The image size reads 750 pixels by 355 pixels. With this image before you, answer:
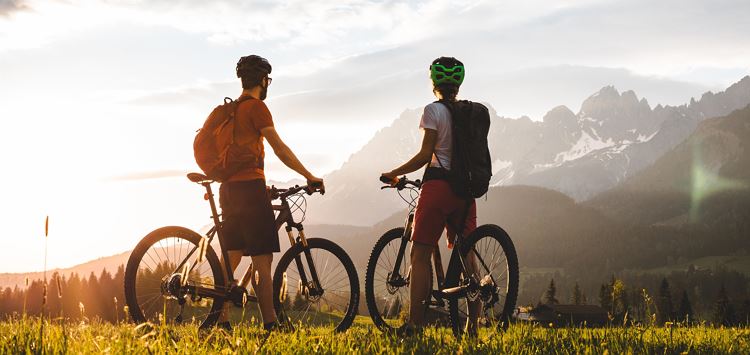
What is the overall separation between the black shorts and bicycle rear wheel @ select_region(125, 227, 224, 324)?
47 centimetres

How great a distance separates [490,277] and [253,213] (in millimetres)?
2611

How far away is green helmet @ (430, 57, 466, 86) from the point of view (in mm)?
7629

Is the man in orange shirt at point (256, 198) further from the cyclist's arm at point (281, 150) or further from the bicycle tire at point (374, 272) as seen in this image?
the bicycle tire at point (374, 272)

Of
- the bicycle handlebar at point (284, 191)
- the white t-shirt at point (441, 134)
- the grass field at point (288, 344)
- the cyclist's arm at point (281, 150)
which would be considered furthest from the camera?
the bicycle handlebar at point (284, 191)

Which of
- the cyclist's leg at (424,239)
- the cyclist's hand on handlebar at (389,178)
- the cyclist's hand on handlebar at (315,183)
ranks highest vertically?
the cyclist's hand on handlebar at (389,178)

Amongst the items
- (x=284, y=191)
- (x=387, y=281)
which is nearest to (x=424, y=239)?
(x=387, y=281)

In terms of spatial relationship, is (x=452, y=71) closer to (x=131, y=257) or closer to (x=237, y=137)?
(x=237, y=137)

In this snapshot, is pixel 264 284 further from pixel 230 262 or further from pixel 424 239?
pixel 424 239

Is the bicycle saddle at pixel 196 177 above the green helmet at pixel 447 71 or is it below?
below

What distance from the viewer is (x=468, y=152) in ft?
24.3

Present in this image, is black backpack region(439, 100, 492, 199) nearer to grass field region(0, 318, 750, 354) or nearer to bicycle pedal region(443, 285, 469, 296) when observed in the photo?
bicycle pedal region(443, 285, 469, 296)

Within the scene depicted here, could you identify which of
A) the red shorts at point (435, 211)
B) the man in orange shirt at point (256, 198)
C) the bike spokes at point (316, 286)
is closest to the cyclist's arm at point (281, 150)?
the man in orange shirt at point (256, 198)

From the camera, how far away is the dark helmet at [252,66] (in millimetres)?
7309

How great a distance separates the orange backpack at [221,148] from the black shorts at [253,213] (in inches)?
6.7
